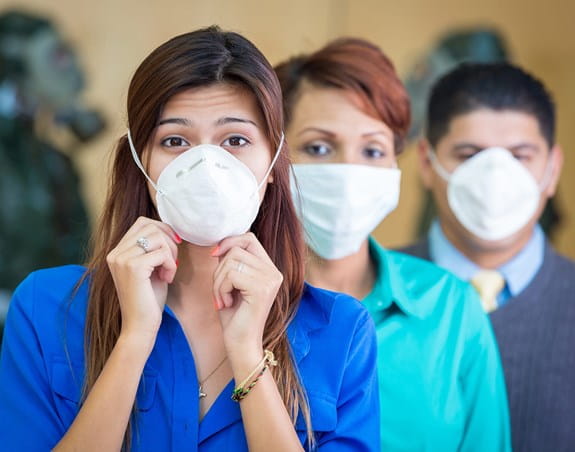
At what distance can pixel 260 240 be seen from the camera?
2.01m

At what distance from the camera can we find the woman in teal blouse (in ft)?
7.68

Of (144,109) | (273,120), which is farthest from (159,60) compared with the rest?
(273,120)

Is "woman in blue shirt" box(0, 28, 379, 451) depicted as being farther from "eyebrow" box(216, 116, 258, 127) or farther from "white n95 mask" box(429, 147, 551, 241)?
"white n95 mask" box(429, 147, 551, 241)

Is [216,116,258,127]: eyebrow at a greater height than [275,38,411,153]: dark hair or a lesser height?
lesser

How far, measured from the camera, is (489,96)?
117 inches

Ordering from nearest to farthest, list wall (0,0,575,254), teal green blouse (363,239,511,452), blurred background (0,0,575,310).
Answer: teal green blouse (363,239,511,452), blurred background (0,0,575,310), wall (0,0,575,254)

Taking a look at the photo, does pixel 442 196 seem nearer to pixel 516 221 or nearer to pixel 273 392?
pixel 516 221

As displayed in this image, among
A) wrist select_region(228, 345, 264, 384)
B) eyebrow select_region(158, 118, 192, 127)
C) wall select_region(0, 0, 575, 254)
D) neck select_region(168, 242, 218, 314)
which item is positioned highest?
wall select_region(0, 0, 575, 254)

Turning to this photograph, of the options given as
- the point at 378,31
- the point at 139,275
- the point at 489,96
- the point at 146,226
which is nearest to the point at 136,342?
the point at 139,275

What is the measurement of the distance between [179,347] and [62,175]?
289 cm

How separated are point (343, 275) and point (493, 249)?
65 cm

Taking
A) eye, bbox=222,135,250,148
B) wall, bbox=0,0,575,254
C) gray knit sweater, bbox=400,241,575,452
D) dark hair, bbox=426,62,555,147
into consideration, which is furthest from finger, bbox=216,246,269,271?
wall, bbox=0,0,575,254

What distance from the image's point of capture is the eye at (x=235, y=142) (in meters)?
1.85

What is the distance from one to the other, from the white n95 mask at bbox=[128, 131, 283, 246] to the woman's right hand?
0.21 ft
